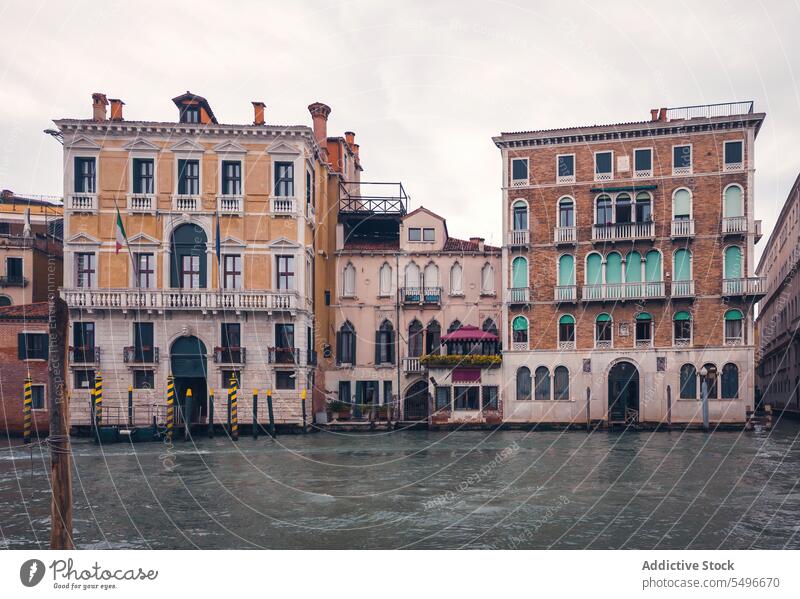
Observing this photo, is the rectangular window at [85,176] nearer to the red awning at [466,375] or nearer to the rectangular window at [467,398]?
the red awning at [466,375]

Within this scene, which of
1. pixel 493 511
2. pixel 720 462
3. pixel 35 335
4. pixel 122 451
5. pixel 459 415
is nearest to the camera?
pixel 493 511

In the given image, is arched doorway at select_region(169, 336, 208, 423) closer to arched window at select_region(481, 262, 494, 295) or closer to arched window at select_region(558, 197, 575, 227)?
arched window at select_region(481, 262, 494, 295)

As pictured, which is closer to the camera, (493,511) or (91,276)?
(493,511)

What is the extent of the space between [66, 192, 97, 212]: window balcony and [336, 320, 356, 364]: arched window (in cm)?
1316

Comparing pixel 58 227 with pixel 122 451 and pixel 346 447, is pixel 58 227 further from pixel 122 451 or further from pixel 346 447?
pixel 346 447

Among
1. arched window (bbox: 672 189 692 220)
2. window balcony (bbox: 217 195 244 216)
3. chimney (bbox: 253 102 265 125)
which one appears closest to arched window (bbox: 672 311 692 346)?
arched window (bbox: 672 189 692 220)

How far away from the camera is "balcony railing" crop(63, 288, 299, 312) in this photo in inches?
1372

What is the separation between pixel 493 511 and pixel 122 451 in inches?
668

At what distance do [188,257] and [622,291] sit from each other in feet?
64.2

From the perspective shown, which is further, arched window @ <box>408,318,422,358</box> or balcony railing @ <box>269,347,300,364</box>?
arched window @ <box>408,318,422,358</box>

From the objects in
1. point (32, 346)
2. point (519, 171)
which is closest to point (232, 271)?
point (32, 346)

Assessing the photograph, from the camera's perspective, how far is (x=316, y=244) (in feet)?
127

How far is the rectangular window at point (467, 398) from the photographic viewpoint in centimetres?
3688

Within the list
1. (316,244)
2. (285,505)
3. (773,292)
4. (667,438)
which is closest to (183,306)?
(316,244)
